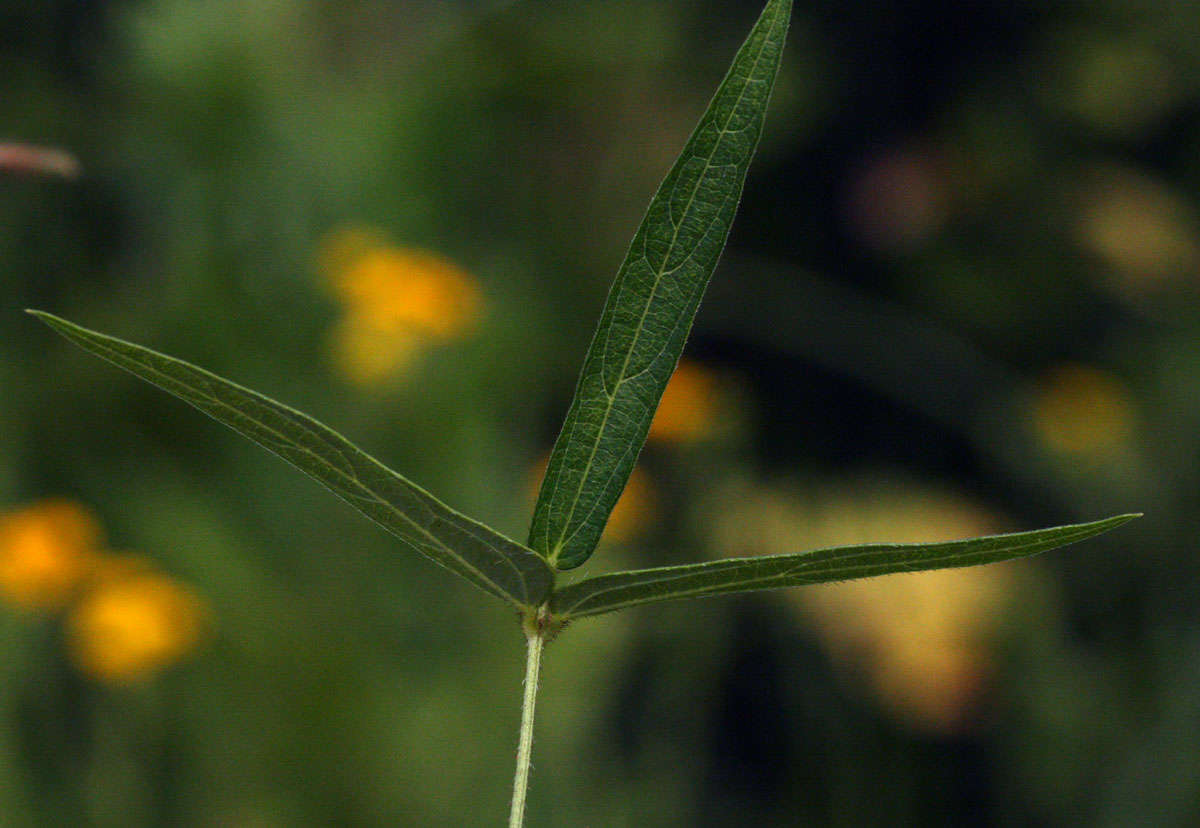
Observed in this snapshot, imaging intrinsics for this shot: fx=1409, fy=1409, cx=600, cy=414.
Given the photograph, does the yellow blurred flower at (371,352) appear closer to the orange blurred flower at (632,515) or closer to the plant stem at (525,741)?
the orange blurred flower at (632,515)

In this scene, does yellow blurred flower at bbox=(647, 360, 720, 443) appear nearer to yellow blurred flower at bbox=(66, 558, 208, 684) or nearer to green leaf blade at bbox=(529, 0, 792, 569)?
yellow blurred flower at bbox=(66, 558, 208, 684)

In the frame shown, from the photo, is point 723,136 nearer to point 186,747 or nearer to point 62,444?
point 186,747

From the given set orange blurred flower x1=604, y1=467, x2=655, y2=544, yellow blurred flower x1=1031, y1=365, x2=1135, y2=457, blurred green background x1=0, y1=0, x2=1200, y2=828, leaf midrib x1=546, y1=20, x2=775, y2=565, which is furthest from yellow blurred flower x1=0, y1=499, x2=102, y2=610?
leaf midrib x1=546, y1=20, x2=775, y2=565

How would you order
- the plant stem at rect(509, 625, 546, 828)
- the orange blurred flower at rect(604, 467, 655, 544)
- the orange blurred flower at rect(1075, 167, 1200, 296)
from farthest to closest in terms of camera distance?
the orange blurred flower at rect(1075, 167, 1200, 296)
the orange blurred flower at rect(604, 467, 655, 544)
the plant stem at rect(509, 625, 546, 828)

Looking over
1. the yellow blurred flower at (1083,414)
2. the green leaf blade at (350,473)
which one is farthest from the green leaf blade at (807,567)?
the yellow blurred flower at (1083,414)

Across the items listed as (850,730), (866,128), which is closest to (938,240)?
(866,128)

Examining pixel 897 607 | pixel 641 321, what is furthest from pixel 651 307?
pixel 897 607

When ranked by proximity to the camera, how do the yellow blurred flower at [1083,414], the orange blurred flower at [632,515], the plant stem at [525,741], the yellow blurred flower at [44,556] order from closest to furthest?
the plant stem at [525,741] < the yellow blurred flower at [44,556] < the orange blurred flower at [632,515] < the yellow blurred flower at [1083,414]
